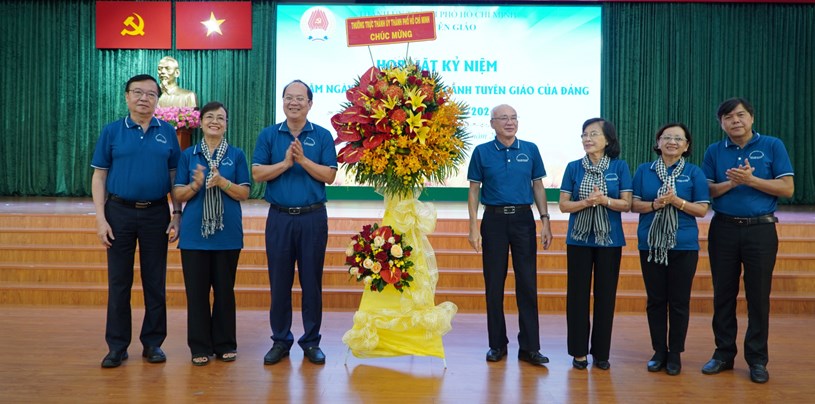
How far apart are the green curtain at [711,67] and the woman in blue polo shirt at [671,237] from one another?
6.38 metres

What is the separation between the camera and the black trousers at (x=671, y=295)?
3.60m

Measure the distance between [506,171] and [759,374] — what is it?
164 centimetres

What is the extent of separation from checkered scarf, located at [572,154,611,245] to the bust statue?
22.5 ft

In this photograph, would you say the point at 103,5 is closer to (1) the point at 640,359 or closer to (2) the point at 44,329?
(2) the point at 44,329

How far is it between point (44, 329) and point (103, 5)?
6.77 meters

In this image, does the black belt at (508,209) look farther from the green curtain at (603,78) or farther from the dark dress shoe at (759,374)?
the green curtain at (603,78)

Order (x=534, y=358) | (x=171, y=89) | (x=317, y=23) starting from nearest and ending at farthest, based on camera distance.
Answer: (x=534, y=358), (x=171, y=89), (x=317, y=23)

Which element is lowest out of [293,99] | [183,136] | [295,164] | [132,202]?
[132,202]

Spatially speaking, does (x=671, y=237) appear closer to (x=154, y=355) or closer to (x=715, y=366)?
(x=715, y=366)

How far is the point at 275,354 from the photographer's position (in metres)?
3.70

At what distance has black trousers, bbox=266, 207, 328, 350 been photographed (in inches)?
146

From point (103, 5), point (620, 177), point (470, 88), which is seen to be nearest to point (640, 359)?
point (620, 177)

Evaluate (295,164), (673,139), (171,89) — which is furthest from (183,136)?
(673,139)

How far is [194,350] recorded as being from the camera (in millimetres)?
3684
